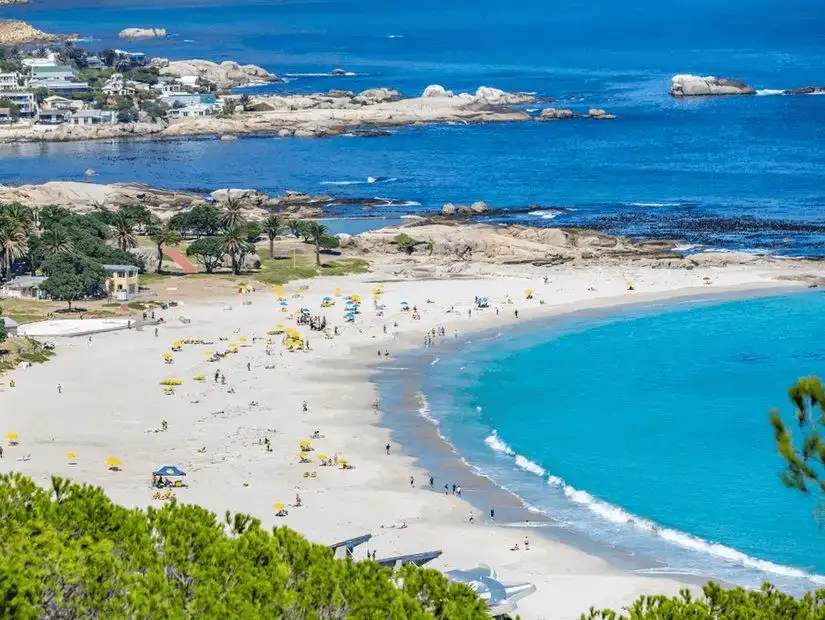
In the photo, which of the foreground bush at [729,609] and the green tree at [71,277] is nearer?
the foreground bush at [729,609]

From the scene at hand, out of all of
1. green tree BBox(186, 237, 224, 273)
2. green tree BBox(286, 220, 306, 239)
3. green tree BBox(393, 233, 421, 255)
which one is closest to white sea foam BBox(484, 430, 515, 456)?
green tree BBox(186, 237, 224, 273)

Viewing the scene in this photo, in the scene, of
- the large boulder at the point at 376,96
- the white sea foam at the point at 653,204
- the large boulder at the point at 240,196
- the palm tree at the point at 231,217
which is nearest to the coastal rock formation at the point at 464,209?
the white sea foam at the point at 653,204

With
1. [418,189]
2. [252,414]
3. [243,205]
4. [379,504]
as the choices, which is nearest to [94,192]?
[243,205]

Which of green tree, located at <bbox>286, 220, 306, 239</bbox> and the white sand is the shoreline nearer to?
the white sand

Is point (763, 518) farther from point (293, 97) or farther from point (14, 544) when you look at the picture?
point (293, 97)

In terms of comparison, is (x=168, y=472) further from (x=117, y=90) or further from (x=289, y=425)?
(x=117, y=90)

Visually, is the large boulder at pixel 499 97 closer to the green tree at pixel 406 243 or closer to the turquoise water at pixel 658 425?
the green tree at pixel 406 243
